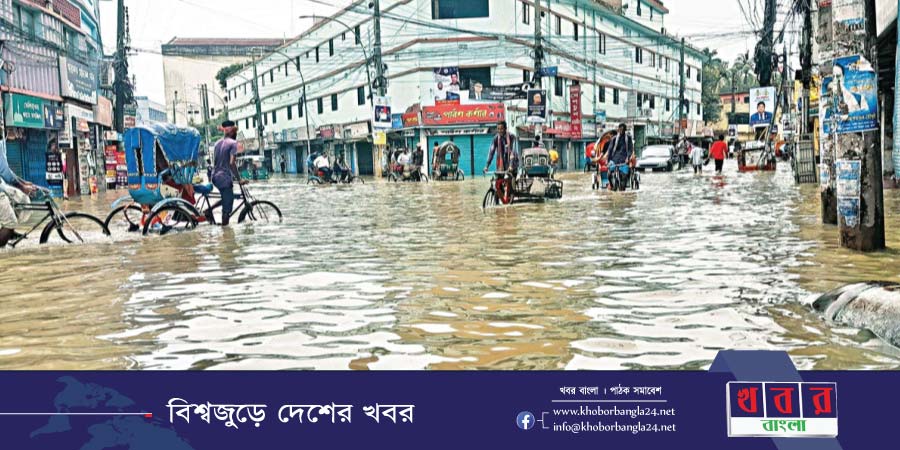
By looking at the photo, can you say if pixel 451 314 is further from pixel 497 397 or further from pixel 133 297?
pixel 497 397

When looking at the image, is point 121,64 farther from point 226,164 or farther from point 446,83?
point 446,83

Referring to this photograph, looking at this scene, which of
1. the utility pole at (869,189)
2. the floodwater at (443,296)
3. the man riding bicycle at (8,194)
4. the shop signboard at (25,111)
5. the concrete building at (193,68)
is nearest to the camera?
the floodwater at (443,296)

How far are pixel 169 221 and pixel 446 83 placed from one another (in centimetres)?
2448

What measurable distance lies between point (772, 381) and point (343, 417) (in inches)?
39.3

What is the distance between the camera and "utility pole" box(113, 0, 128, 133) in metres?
4.74

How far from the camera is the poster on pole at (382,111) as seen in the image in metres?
33.0

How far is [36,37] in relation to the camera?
609 inches

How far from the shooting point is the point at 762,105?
2711 cm

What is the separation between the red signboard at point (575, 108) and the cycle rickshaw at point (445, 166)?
10587mm

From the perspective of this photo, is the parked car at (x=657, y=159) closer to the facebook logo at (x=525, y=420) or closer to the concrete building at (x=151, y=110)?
the concrete building at (x=151, y=110)

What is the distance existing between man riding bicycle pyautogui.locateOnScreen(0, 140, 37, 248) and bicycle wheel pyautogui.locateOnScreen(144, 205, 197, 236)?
1472 millimetres

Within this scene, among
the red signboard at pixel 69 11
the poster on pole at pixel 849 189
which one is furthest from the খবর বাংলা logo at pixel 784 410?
the red signboard at pixel 69 11

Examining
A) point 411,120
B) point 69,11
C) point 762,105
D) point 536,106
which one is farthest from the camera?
point 411,120

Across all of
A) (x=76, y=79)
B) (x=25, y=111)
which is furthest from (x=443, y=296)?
(x=76, y=79)
